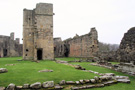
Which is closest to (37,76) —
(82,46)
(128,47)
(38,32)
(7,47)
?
(128,47)

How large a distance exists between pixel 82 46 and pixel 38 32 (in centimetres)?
1074

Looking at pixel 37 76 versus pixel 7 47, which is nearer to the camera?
pixel 37 76

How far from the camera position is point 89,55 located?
28578mm

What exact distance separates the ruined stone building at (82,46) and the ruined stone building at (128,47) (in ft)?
42.6

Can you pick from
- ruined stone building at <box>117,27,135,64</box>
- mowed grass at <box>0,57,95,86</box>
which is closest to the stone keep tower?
mowed grass at <box>0,57,95,86</box>

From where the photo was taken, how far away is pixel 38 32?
25812 mm

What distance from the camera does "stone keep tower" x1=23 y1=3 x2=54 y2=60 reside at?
2584 centimetres

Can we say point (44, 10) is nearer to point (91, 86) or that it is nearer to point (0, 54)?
point (91, 86)

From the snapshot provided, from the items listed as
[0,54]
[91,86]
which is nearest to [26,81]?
[91,86]

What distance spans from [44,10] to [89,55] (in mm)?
12645

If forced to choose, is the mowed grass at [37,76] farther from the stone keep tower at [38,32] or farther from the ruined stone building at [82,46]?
the ruined stone building at [82,46]

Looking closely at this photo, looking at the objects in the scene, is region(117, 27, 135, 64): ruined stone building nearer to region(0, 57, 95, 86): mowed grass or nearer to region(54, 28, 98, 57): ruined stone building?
region(0, 57, 95, 86): mowed grass

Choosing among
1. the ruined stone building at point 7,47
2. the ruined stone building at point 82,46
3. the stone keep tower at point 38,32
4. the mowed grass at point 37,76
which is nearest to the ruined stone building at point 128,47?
the mowed grass at point 37,76

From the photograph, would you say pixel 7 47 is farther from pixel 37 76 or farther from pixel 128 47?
pixel 128 47
